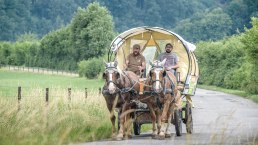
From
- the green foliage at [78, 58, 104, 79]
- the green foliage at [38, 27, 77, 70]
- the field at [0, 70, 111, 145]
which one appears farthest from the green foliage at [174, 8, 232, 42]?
the field at [0, 70, 111, 145]

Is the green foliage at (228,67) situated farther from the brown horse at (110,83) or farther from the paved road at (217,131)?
the brown horse at (110,83)

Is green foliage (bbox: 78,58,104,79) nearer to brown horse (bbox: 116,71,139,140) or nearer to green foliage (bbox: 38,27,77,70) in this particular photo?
green foliage (bbox: 38,27,77,70)

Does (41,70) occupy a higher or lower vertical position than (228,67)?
lower

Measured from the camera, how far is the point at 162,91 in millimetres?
18328

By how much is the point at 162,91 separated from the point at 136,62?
1.69 metres

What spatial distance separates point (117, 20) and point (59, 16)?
39.0 ft

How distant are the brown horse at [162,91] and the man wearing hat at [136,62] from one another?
1110 millimetres

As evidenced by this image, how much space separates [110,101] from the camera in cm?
1784

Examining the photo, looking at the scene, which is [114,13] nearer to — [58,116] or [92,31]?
[92,31]

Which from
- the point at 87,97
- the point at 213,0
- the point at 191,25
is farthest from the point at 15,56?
the point at 87,97

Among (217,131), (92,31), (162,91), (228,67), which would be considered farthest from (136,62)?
(92,31)

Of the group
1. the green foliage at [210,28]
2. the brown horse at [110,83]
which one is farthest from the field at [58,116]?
the green foliage at [210,28]

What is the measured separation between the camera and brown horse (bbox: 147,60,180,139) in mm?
18125

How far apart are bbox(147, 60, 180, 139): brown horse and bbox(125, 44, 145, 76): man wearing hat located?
1110mm
